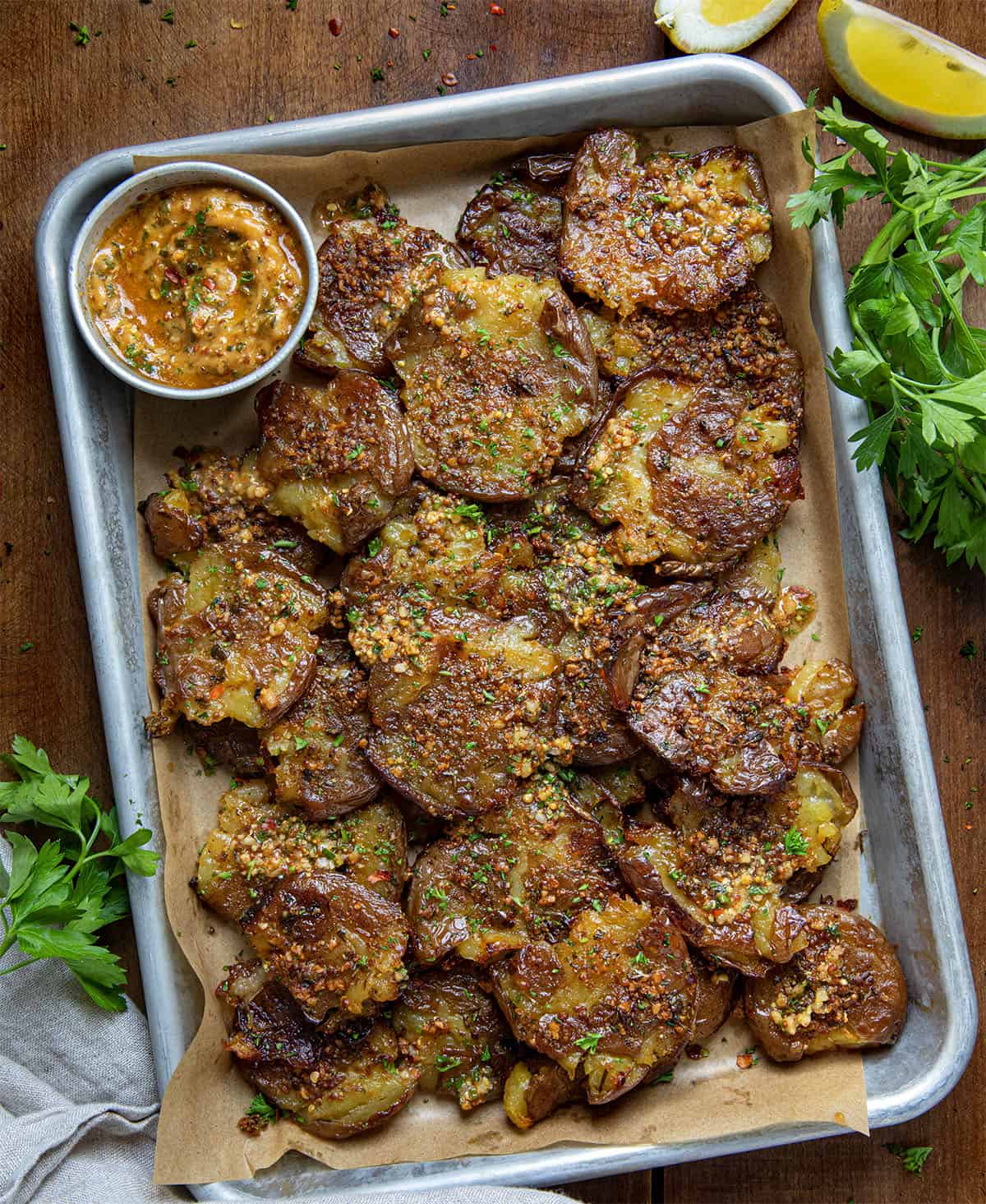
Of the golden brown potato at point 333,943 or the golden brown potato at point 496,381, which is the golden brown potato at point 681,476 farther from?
the golden brown potato at point 333,943

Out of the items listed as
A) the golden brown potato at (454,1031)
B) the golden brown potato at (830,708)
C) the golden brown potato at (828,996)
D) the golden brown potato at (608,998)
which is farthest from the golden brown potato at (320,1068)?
the golden brown potato at (830,708)

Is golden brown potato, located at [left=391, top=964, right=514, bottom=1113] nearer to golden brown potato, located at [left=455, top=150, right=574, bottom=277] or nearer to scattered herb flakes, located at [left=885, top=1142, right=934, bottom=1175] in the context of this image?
scattered herb flakes, located at [left=885, top=1142, right=934, bottom=1175]

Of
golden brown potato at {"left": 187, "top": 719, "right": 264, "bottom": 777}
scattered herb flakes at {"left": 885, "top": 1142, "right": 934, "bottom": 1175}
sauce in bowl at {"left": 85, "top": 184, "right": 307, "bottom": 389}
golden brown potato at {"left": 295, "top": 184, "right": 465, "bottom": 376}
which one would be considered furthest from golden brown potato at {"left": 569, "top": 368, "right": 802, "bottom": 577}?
scattered herb flakes at {"left": 885, "top": 1142, "right": 934, "bottom": 1175}

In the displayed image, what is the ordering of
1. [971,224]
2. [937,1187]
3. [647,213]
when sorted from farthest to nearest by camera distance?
[937,1187]
[647,213]
[971,224]

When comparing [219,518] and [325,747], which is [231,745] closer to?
[325,747]

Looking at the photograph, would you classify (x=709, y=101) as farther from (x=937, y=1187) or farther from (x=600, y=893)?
(x=937, y=1187)

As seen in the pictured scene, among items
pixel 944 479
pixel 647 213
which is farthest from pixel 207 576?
pixel 944 479
